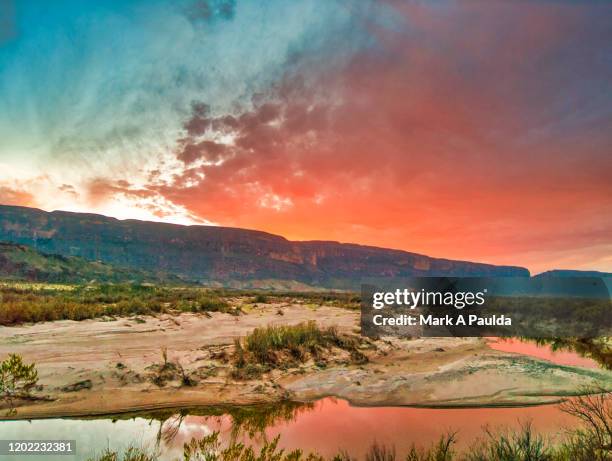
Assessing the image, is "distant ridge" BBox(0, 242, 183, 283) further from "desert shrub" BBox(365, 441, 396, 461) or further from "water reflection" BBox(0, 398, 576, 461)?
"desert shrub" BBox(365, 441, 396, 461)

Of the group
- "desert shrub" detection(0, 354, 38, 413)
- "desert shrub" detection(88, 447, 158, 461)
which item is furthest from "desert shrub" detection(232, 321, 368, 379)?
"desert shrub" detection(0, 354, 38, 413)

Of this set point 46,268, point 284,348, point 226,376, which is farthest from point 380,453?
point 46,268

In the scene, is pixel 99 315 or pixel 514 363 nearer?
pixel 514 363

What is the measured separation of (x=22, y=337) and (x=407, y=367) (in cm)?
1457

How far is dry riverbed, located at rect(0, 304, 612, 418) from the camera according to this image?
30.1 ft

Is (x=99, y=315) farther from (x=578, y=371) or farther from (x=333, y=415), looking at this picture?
(x=578, y=371)

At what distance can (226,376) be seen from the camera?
10.9 m

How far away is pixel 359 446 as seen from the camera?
666cm

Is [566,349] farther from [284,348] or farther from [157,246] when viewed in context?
[157,246]

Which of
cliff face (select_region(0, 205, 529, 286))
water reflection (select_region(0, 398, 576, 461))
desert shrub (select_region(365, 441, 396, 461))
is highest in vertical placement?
cliff face (select_region(0, 205, 529, 286))

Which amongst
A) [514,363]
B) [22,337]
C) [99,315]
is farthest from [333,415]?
[99,315]

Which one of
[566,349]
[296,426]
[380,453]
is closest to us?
[380,453]

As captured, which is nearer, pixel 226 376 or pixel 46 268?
pixel 226 376

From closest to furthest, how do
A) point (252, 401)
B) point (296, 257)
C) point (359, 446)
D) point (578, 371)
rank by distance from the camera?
point (359, 446), point (252, 401), point (578, 371), point (296, 257)
